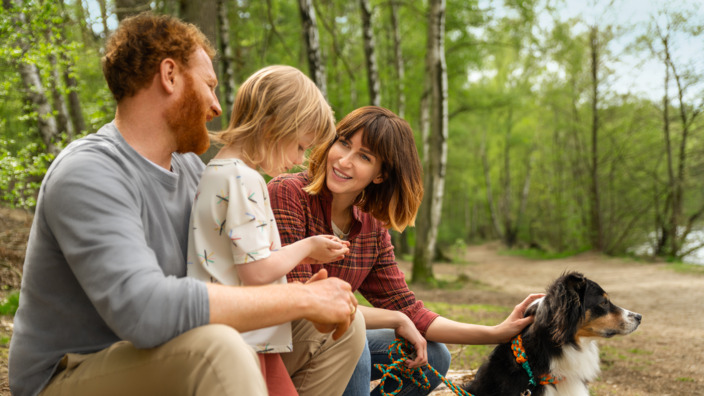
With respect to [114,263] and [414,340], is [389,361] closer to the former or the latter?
[414,340]

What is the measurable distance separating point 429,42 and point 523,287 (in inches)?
255

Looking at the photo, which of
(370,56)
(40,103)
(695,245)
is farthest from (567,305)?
(695,245)

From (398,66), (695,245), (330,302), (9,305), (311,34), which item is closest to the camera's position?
(330,302)

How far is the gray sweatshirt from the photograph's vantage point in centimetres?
138

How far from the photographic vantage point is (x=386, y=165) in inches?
108

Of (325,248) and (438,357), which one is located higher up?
(325,248)

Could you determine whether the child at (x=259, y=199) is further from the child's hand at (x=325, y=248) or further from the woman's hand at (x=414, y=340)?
the woman's hand at (x=414, y=340)

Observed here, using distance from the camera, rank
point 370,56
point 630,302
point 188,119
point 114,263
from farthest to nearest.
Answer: point 370,56 → point 630,302 → point 188,119 → point 114,263

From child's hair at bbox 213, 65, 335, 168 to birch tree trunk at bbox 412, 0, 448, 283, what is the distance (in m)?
8.73

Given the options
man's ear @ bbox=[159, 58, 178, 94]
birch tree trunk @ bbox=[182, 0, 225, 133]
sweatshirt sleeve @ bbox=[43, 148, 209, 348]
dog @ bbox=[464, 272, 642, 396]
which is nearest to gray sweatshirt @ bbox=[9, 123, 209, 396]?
sweatshirt sleeve @ bbox=[43, 148, 209, 348]

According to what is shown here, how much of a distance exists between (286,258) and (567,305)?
175cm

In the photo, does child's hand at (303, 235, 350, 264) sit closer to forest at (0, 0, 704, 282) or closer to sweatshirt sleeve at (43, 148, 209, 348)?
sweatshirt sleeve at (43, 148, 209, 348)

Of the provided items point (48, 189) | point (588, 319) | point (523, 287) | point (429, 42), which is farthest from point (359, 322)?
point (523, 287)

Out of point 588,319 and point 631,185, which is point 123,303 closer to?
point 588,319
